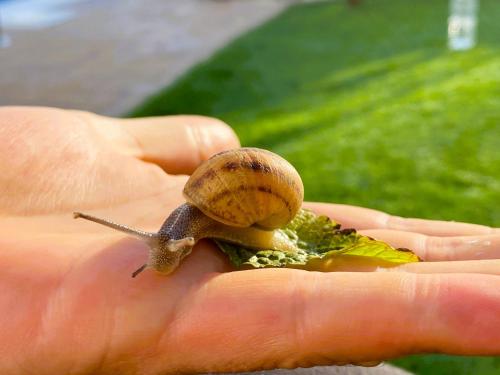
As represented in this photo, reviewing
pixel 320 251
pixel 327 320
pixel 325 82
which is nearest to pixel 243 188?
pixel 320 251

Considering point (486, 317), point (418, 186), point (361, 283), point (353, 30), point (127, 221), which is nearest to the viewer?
point (486, 317)

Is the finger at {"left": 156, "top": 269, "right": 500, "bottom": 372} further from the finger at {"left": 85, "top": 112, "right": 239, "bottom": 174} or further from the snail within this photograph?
the finger at {"left": 85, "top": 112, "right": 239, "bottom": 174}

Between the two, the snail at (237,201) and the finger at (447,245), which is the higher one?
the snail at (237,201)

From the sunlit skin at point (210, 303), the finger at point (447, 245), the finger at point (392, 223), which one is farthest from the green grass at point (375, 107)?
the sunlit skin at point (210, 303)

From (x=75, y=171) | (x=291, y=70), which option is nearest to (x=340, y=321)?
(x=75, y=171)

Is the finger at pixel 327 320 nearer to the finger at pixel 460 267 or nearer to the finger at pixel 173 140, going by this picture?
the finger at pixel 460 267

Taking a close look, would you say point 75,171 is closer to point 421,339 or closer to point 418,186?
point 421,339
